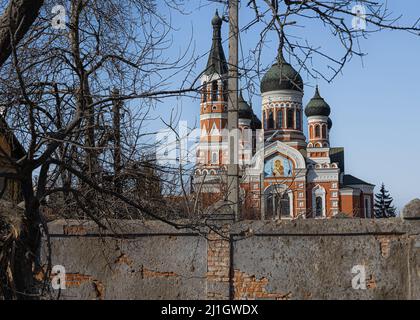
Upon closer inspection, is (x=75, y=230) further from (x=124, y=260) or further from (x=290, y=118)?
(x=290, y=118)

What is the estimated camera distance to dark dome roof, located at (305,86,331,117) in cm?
4891

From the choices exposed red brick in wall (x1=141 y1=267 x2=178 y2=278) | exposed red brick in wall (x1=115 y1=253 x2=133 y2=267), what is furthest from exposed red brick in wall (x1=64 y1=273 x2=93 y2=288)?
exposed red brick in wall (x1=141 y1=267 x2=178 y2=278)

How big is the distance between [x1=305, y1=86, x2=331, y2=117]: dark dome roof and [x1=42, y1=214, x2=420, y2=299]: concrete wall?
41.9 metres

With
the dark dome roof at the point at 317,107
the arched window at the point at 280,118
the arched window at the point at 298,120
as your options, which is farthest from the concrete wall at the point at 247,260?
the dark dome roof at the point at 317,107

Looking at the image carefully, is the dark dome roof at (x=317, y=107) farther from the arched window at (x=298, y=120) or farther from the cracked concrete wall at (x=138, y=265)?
the cracked concrete wall at (x=138, y=265)

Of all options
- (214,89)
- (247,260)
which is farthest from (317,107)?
(214,89)

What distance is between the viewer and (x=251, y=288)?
784 centimetres

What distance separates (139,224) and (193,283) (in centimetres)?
103

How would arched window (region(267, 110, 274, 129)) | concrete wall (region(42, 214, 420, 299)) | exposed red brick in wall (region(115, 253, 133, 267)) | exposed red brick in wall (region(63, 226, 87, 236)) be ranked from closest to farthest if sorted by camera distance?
concrete wall (region(42, 214, 420, 299)) < exposed red brick in wall (region(115, 253, 133, 267)) < exposed red brick in wall (region(63, 226, 87, 236)) < arched window (region(267, 110, 274, 129))

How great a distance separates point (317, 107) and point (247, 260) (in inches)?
1665

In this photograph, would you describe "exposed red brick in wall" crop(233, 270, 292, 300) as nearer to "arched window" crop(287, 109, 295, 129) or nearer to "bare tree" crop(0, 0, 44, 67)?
"bare tree" crop(0, 0, 44, 67)
